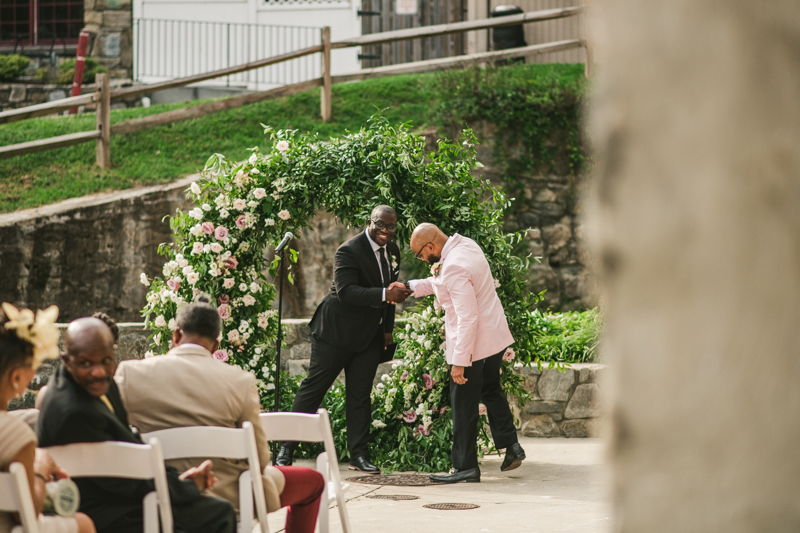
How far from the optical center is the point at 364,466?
21.0ft

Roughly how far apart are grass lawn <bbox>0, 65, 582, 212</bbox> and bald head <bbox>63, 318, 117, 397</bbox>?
850 centimetres

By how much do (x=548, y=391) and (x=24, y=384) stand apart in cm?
606

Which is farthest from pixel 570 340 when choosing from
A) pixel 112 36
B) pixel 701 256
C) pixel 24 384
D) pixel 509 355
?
pixel 112 36

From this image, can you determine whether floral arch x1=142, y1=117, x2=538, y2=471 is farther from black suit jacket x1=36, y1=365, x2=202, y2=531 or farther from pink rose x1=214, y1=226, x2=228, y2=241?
black suit jacket x1=36, y1=365, x2=202, y2=531

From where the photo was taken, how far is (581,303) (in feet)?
38.8

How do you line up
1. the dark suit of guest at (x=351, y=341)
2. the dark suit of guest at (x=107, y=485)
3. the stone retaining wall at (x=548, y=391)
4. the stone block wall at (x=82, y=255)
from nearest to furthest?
the dark suit of guest at (x=107, y=485) < the dark suit of guest at (x=351, y=341) < the stone retaining wall at (x=548, y=391) < the stone block wall at (x=82, y=255)

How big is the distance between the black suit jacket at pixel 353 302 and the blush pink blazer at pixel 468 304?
57 cm

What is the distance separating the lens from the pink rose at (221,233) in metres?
6.77

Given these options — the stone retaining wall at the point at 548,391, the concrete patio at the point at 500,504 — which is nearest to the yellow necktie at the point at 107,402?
the concrete patio at the point at 500,504

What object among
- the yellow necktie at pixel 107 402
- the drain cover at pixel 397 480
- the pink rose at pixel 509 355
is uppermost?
the yellow necktie at pixel 107 402

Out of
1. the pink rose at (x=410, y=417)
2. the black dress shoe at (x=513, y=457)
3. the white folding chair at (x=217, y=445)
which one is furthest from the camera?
the pink rose at (x=410, y=417)

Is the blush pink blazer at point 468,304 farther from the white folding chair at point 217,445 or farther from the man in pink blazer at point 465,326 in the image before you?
the white folding chair at point 217,445

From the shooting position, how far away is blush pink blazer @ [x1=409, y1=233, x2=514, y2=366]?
5.79m

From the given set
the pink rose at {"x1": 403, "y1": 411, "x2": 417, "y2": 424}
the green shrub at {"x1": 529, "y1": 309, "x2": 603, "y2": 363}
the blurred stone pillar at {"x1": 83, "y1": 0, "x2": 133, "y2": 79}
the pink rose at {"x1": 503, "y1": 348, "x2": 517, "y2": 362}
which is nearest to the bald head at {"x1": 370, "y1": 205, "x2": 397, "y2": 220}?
the pink rose at {"x1": 503, "y1": 348, "x2": 517, "y2": 362}
